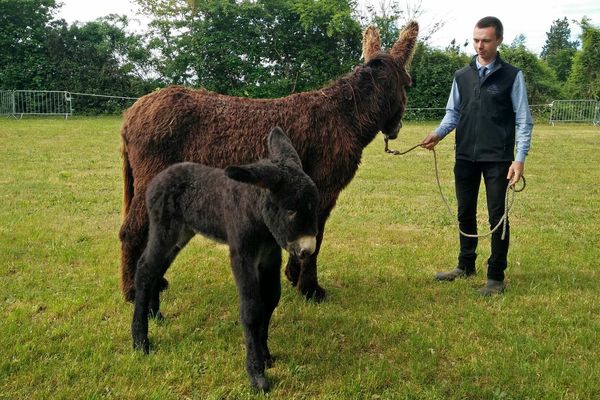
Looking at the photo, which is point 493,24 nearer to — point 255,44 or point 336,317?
point 336,317

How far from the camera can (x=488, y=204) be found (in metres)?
5.57

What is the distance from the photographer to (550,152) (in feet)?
54.2

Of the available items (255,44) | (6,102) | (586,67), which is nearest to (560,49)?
(586,67)

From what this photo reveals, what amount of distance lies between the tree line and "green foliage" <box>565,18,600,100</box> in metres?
0.62

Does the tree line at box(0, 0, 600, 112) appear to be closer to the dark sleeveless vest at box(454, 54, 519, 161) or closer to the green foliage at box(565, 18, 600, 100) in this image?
the green foliage at box(565, 18, 600, 100)

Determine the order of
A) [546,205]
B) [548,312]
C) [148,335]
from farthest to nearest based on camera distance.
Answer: [546,205], [548,312], [148,335]

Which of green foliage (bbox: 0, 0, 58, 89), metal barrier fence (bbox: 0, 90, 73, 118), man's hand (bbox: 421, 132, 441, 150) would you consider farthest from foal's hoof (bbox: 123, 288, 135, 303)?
green foliage (bbox: 0, 0, 58, 89)

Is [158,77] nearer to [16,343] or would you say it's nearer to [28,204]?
[28,204]

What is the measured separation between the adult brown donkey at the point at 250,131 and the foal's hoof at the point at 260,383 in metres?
1.44

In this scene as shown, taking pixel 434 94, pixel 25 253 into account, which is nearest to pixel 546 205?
pixel 25 253

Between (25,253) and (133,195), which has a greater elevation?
(133,195)

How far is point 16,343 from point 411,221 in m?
5.88

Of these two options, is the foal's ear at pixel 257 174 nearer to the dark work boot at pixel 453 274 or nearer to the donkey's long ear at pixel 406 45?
the donkey's long ear at pixel 406 45

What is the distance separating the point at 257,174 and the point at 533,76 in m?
35.7
